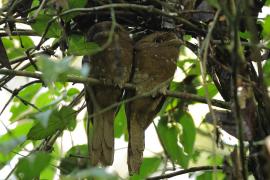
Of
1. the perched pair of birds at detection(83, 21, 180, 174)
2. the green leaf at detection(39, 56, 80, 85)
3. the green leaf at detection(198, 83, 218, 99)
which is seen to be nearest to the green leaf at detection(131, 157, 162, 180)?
the perched pair of birds at detection(83, 21, 180, 174)

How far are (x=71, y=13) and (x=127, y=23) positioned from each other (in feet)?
1.85

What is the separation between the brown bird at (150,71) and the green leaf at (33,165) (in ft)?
3.25

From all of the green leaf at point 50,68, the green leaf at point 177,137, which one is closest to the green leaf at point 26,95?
the green leaf at point 177,137

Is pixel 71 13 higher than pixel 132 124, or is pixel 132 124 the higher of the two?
pixel 71 13

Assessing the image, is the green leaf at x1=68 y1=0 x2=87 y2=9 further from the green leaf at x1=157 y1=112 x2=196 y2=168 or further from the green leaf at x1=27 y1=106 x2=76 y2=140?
the green leaf at x1=157 y1=112 x2=196 y2=168

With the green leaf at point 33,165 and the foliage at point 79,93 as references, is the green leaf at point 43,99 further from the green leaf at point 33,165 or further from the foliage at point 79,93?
the green leaf at point 33,165

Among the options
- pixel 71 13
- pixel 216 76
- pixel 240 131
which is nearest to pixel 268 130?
pixel 216 76

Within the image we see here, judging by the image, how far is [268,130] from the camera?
2.00 m

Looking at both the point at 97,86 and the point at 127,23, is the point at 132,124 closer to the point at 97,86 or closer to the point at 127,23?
the point at 97,86

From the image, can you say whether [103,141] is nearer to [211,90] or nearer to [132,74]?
[132,74]

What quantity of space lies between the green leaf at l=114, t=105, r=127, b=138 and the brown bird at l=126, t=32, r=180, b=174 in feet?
0.47

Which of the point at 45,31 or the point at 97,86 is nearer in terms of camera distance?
the point at 45,31

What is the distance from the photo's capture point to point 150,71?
8.04ft

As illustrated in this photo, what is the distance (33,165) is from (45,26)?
0.76 m
